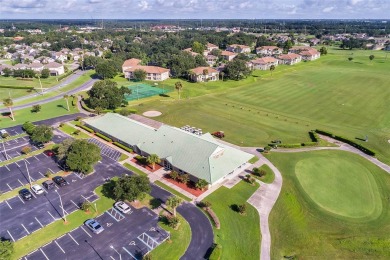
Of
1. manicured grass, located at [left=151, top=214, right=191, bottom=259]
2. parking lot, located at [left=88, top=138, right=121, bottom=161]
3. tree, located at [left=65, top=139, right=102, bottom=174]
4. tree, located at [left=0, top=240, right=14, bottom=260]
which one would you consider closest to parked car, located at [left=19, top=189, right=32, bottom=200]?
tree, located at [left=65, top=139, right=102, bottom=174]

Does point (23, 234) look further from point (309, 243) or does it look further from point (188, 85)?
point (188, 85)

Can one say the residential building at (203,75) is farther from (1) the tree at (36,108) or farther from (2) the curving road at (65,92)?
(1) the tree at (36,108)

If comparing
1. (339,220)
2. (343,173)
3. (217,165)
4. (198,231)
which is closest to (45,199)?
(198,231)

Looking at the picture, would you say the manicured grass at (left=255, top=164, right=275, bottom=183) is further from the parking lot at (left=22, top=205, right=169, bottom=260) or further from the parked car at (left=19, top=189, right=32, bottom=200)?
the parked car at (left=19, top=189, right=32, bottom=200)

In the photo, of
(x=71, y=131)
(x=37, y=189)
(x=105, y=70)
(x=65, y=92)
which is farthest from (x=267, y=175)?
(x=105, y=70)

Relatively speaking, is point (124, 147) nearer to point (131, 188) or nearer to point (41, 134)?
point (41, 134)
